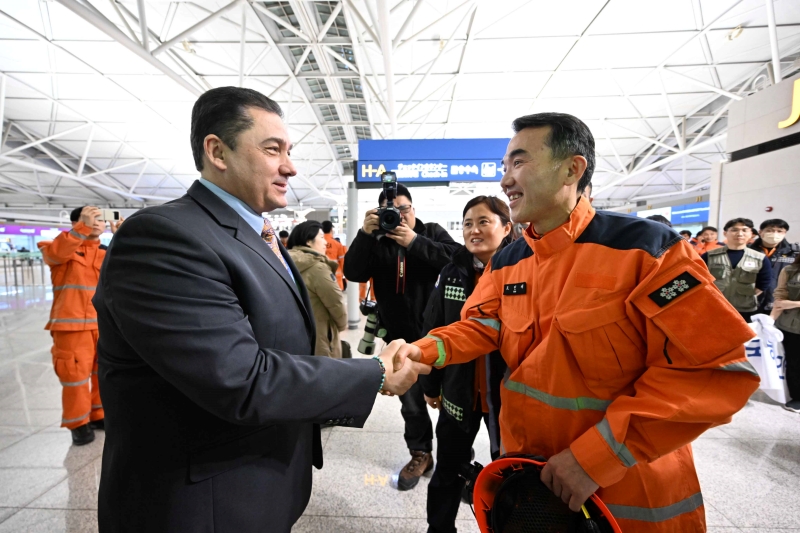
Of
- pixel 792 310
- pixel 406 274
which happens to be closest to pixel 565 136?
pixel 406 274

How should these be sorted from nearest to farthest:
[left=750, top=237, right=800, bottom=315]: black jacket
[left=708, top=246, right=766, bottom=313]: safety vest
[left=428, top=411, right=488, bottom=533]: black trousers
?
[left=428, top=411, right=488, bottom=533]: black trousers
[left=708, top=246, right=766, bottom=313]: safety vest
[left=750, top=237, right=800, bottom=315]: black jacket

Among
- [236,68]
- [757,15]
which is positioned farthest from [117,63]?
[757,15]

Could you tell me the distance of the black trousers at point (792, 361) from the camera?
3570 mm

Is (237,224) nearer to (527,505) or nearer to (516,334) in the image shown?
(516,334)

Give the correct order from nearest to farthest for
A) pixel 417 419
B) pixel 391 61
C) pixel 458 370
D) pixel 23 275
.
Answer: pixel 458 370
pixel 417 419
pixel 391 61
pixel 23 275

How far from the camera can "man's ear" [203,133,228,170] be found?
107 cm

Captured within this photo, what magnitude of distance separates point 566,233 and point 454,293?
0.90 m

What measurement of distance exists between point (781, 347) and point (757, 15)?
858 cm

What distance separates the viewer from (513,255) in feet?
4.63

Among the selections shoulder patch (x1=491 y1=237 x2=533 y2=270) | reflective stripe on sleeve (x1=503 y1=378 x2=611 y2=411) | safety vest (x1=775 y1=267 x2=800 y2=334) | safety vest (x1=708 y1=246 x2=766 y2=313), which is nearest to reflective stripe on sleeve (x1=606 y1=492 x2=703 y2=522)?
reflective stripe on sleeve (x1=503 y1=378 x2=611 y2=411)

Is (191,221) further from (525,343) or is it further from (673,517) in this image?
(673,517)

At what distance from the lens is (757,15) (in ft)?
25.3

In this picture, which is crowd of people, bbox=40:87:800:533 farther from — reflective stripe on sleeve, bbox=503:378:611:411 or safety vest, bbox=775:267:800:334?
safety vest, bbox=775:267:800:334

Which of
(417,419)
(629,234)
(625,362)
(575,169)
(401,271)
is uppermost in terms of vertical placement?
(575,169)
